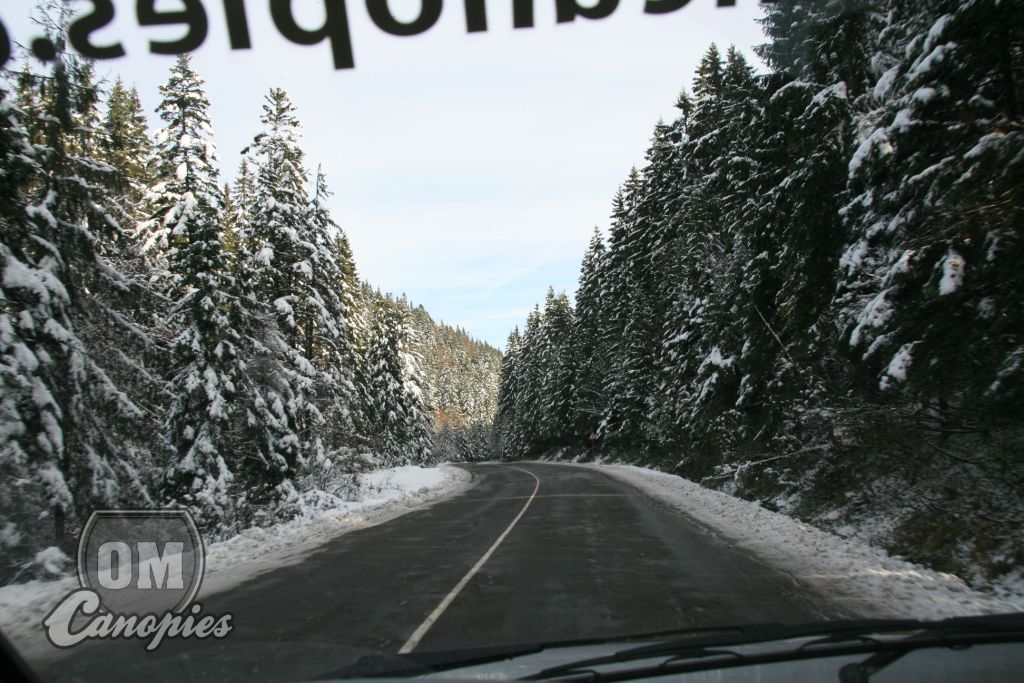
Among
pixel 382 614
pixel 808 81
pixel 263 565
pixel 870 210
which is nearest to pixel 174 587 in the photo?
pixel 263 565

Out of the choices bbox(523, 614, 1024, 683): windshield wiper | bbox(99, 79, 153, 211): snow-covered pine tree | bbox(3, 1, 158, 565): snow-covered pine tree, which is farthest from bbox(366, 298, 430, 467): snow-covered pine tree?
bbox(523, 614, 1024, 683): windshield wiper

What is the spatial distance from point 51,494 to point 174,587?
107 inches

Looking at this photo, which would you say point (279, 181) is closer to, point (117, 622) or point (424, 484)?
point (424, 484)

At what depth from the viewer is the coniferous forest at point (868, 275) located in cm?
734

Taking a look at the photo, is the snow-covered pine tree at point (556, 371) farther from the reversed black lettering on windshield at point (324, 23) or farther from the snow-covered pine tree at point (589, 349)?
the reversed black lettering on windshield at point (324, 23)

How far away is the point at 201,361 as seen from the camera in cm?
1498

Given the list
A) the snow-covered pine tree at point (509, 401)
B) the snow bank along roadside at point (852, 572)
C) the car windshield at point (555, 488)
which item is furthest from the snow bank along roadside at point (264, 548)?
the snow-covered pine tree at point (509, 401)

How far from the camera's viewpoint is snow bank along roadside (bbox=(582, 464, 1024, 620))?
5.82 m

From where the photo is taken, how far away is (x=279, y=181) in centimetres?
2061

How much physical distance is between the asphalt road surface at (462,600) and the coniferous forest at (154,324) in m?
4.04

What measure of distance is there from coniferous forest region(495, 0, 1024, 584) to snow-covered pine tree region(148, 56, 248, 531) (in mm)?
13293

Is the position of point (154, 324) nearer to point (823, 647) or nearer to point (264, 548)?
point (264, 548)

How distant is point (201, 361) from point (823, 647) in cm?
1498

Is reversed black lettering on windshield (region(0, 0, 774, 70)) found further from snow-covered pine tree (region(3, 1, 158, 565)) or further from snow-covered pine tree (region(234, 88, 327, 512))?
snow-covered pine tree (region(234, 88, 327, 512))
